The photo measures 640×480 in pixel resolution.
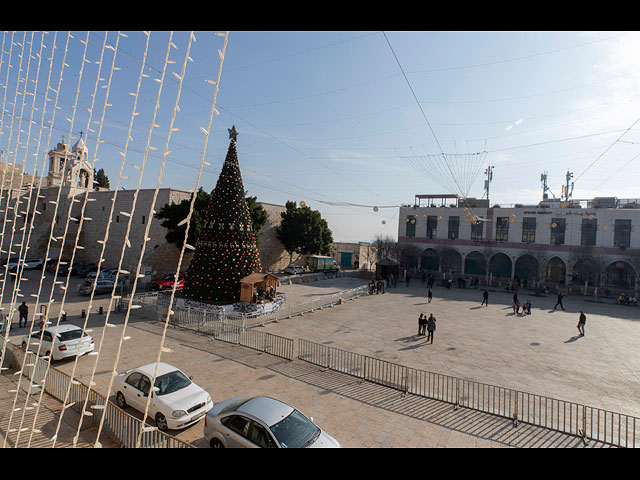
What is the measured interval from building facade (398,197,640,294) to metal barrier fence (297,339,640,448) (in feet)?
72.1

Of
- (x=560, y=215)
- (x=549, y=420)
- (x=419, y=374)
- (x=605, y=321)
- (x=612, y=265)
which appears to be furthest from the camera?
(x=560, y=215)

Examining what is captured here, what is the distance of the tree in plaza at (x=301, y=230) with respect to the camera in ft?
129

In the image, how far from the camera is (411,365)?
36.7 feet

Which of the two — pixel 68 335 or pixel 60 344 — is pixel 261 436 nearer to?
pixel 60 344

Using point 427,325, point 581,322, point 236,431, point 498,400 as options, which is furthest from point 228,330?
point 581,322

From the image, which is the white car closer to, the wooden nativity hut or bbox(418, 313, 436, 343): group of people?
the wooden nativity hut

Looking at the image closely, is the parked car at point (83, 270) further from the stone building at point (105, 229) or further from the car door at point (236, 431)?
the car door at point (236, 431)

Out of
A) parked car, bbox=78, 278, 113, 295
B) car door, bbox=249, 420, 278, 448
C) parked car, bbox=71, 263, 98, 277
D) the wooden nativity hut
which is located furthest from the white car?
parked car, bbox=71, 263, 98, 277

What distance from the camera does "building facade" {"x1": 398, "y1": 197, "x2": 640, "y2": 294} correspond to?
32875mm

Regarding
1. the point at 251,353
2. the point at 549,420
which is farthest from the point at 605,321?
the point at 251,353

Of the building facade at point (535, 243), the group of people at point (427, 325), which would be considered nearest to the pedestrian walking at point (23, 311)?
the group of people at point (427, 325)

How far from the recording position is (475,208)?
135 feet
